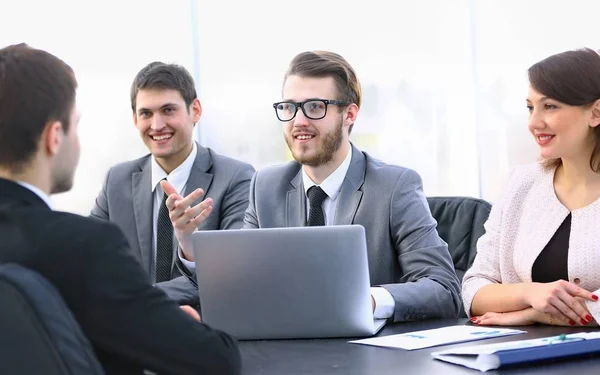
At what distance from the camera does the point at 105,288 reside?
1.45 metres

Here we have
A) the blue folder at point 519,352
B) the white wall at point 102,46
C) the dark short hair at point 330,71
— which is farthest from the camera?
the white wall at point 102,46

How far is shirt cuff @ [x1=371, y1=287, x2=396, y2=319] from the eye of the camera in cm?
244

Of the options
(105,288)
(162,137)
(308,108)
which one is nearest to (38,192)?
(105,288)

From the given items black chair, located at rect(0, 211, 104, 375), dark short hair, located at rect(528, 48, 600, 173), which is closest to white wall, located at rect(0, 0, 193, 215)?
dark short hair, located at rect(528, 48, 600, 173)

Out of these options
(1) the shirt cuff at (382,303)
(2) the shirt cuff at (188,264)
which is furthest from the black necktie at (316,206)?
(1) the shirt cuff at (382,303)

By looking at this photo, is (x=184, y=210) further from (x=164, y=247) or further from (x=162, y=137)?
(x=162, y=137)

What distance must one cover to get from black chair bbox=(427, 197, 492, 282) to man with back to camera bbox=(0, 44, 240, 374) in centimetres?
180

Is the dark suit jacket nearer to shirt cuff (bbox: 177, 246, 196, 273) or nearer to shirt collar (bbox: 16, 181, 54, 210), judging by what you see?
shirt collar (bbox: 16, 181, 54, 210)

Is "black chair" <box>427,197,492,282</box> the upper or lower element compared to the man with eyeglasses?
lower

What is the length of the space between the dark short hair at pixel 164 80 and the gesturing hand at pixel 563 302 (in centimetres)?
212

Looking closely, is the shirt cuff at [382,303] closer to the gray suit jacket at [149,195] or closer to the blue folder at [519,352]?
the blue folder at [519,352]

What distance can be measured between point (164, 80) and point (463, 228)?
1471mm

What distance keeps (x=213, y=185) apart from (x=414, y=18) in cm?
200

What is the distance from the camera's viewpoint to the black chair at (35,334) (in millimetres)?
1294
